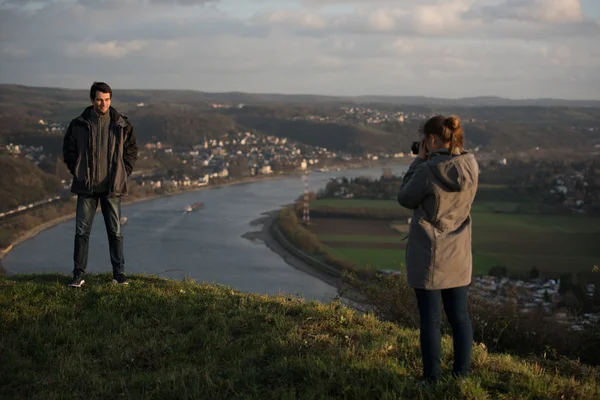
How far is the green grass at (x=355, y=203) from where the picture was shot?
132 feet

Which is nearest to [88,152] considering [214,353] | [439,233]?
[214,353]

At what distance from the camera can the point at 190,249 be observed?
2722cm

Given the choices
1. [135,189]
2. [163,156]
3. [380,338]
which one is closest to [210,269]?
[380,338]

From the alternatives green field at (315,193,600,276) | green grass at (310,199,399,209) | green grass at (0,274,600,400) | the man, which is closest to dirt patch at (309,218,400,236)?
green field at (315,193,600,276)

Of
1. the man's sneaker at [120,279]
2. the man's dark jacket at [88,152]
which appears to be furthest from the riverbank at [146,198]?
the man's dark jacket at [88,152]

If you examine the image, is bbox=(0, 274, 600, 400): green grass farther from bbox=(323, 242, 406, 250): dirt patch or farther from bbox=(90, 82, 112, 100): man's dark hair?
bbox=(323, 242, 406, 250): dirt patch

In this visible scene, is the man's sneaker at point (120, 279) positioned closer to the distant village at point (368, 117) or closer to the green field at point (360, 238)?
the green field at point (360, 238)

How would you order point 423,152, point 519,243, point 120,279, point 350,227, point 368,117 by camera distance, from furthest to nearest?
1. point 368,117
2. point 350,227
3. point 519,243
4. point 120,279
5. point 423,152

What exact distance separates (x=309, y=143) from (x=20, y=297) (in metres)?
77.3

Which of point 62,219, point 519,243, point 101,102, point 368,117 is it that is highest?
point 101,102

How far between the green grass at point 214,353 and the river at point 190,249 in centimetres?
802

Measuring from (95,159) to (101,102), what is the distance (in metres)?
0.44

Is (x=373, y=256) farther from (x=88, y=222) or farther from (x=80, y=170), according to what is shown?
(x=80, y=170)

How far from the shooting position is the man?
503 cm
